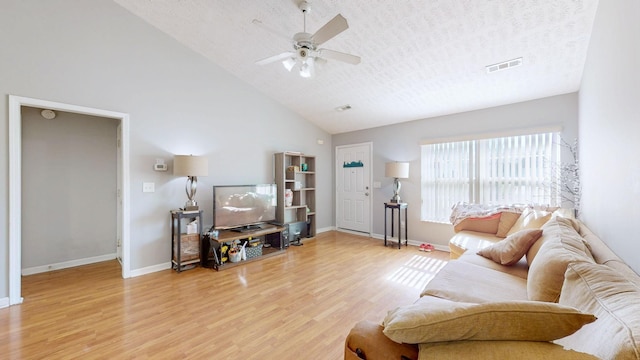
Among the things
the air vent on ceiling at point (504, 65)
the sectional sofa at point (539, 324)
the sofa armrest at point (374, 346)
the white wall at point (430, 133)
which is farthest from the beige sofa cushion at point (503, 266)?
the air vent on ceiling at point (504, 65)

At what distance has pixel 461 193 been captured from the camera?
420 centimetres

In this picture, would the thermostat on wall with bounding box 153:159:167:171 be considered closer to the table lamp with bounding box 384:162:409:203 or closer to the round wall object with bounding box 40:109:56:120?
the round wall object with bounding box 40:109:56:120

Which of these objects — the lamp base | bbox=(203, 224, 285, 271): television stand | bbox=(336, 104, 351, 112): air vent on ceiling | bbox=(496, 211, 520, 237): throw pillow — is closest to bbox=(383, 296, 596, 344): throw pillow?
bbox=(496, 211, 520, 237): throw pillow

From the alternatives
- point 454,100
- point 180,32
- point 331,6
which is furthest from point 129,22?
point 454,100

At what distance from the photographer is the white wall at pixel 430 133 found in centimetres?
343

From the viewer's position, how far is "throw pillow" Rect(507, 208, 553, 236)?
9.35 ft

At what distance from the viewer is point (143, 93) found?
3.31m

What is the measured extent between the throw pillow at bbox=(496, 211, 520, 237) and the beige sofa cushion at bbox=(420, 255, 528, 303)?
54.6 inches

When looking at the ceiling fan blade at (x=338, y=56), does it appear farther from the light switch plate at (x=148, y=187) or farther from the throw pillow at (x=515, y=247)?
the light switch plate at (x=148, y=187)

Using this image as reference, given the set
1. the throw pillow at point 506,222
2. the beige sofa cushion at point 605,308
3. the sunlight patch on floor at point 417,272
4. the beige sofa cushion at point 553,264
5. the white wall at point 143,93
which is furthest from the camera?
the throw pillow at point 506,222

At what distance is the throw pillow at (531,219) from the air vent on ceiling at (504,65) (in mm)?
1757

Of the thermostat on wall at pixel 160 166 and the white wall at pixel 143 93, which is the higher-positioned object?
the white wall at pixel 143 93

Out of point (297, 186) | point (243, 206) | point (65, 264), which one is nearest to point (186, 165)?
point (243, 206)

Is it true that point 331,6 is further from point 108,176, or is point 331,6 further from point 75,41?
point 108,176
